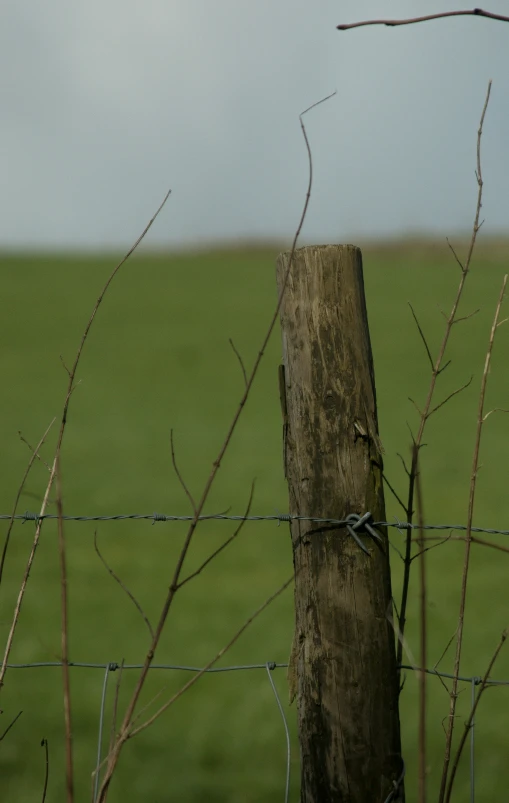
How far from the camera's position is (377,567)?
1546mm

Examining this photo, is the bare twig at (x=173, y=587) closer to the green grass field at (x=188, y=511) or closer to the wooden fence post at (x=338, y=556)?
the green grass field at (x=188, y=511)

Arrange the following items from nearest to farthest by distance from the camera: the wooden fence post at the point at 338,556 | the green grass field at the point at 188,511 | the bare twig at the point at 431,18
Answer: the bare twig at the point at 431,18 → the wooden fence post at the point at 338,556 → the green grass field at the point at 188,511

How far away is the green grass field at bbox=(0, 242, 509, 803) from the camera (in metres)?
4.79

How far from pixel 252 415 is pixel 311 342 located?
1424cm

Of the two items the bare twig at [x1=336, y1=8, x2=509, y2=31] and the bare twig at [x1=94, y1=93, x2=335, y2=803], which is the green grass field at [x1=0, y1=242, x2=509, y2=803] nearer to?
the bare twig at [x1=94, y1=93, x2=335, y2=803]

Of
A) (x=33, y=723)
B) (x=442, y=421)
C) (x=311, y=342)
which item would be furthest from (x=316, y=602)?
(x=442, y=421)

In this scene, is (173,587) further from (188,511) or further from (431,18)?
(188,511)

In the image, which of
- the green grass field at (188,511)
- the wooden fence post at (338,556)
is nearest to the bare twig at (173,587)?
the green grass field at (188,511)

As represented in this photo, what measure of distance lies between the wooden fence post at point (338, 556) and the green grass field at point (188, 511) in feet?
0.81

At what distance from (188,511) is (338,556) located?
9414 millimetres

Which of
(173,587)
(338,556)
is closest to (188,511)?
(338,556)

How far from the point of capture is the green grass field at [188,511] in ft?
15.7

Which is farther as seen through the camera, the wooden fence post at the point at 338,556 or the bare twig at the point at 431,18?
the wooden fence post at the point at 338,556

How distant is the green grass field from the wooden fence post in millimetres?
246
